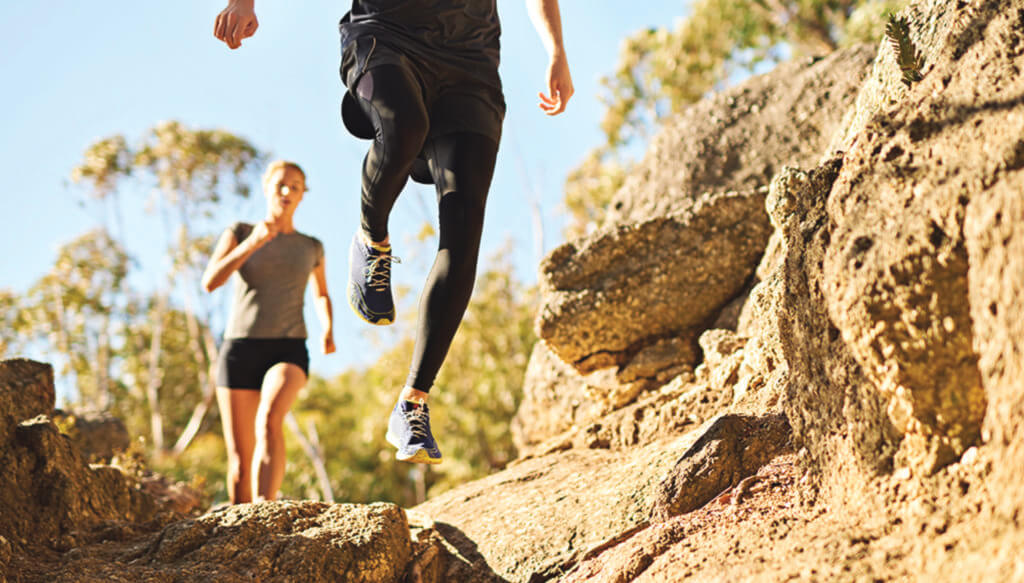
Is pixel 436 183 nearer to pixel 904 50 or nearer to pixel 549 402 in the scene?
pixel 904 50

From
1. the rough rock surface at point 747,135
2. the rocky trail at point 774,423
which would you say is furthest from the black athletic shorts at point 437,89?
the rough rock surface at point 747,135

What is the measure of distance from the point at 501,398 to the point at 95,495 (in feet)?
51.1

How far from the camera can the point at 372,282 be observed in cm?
286

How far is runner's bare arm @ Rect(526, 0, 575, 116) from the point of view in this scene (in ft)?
9.82

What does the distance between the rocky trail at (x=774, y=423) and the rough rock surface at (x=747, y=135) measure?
2.82ft

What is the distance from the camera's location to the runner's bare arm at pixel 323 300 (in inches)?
180

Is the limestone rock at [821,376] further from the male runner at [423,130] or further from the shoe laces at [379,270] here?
the shoe laces at [379,270]

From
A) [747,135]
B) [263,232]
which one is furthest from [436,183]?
[747,135]

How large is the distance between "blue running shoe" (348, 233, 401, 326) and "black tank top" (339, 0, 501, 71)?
2.37 feet

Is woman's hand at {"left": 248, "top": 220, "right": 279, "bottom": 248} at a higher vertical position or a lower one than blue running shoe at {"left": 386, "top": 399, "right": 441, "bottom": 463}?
higher

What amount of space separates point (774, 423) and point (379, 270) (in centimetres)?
148

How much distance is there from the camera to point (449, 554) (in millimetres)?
3023

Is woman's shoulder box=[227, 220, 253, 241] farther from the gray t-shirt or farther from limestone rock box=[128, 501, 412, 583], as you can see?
limestone rock box=[128, 501, 412, 583]

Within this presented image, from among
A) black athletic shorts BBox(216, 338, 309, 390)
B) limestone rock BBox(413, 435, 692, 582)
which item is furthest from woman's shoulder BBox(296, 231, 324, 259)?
limestone rock BBox(413, 435, 692, 582)
